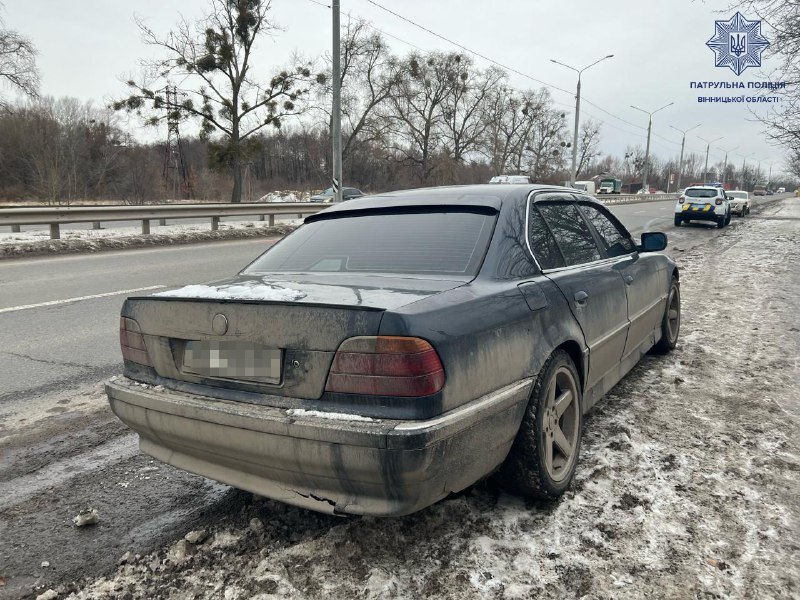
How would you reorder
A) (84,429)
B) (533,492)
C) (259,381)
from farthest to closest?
(84,429), (533,492), (259,381)

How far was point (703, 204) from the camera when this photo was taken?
20.8 meters

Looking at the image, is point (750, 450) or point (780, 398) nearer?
point (750, 450)

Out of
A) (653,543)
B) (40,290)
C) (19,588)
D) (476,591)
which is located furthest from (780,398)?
(40,290)

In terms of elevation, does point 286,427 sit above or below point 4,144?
below

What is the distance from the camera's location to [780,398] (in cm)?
392

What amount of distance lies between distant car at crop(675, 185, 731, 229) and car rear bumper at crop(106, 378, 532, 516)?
71.3 feet

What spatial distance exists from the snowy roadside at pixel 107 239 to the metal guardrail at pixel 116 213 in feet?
1.30

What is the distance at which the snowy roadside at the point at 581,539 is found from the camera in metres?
2.04

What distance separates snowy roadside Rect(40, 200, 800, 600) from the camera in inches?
80.3

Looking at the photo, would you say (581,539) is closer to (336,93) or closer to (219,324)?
(219,324)

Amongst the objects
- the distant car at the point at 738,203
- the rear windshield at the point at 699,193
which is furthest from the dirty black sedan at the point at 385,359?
the distant car at the point at 738,203

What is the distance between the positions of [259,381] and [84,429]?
6.56ft

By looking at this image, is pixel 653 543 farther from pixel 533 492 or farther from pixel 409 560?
pixel 409 560

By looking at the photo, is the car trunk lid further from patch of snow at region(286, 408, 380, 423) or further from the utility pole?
the utility pole
